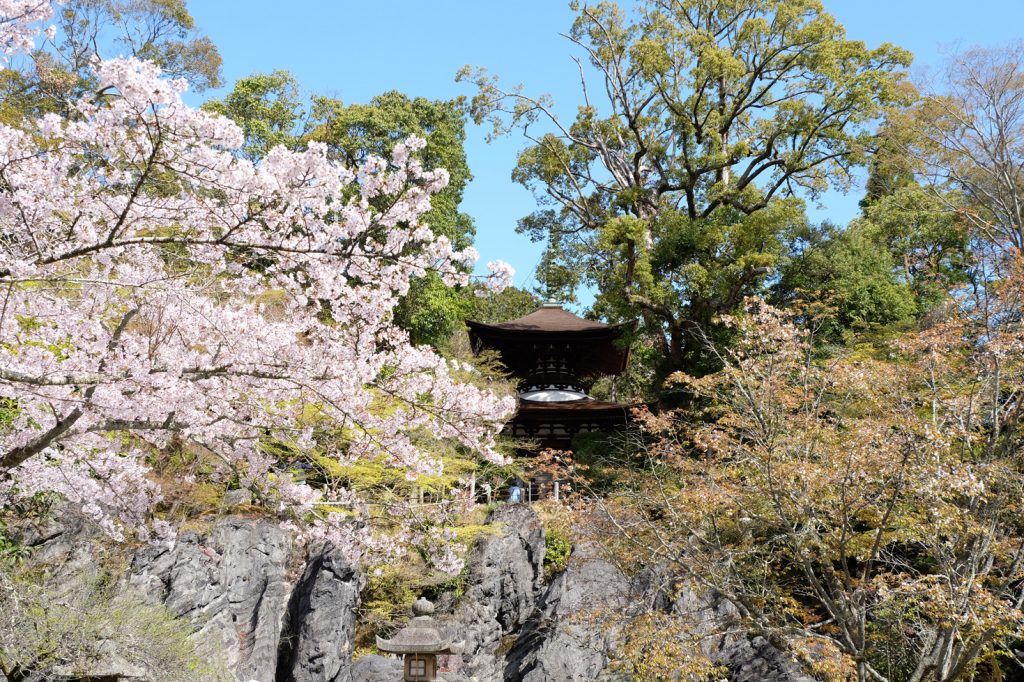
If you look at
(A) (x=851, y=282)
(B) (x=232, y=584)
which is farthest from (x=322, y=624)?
(A) (x=851, y=282)

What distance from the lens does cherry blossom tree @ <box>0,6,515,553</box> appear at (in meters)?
3.42

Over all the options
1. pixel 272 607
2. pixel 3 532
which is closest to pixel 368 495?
pixel 272 607

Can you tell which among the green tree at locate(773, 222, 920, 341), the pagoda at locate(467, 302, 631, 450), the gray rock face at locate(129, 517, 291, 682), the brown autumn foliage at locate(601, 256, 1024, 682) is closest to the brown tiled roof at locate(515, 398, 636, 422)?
the pagoda at locate(467, 302, 631, 450)

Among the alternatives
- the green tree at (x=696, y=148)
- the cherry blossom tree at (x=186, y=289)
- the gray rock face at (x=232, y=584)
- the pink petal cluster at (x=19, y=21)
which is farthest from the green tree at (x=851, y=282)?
the pink petal cluster at (x=19, y=21)

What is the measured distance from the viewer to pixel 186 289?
374 centimetres

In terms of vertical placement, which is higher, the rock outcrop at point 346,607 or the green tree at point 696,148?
the green tree at point 696,148

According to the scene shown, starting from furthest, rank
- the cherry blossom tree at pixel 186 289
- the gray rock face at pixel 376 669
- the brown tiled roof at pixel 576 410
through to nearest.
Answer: the brown tiled roof at pixel 576 410 < the gray rock face at pixel 376 669 < the cherry blossom tree at pixel 186 289

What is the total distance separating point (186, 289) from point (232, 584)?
707 centimetres

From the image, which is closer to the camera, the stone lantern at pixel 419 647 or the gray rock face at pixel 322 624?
the stone lantern at pixel 419 647

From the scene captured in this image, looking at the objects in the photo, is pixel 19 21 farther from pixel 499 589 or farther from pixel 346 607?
pixel 499 589

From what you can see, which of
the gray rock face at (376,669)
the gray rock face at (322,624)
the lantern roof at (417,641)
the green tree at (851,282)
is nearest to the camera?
the lantern roof at (417,641)

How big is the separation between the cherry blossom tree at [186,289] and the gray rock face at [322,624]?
16.7ft

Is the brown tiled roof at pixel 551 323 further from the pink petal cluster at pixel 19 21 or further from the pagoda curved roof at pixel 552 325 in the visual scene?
the pink petal cluster at pixel 19 21

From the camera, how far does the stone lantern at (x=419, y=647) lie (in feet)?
28.2
